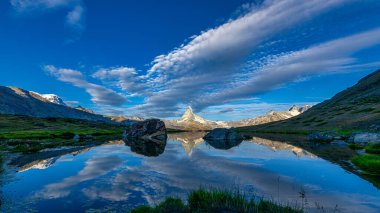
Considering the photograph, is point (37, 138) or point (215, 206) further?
point (37, 138)

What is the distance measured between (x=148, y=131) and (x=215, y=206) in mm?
97172

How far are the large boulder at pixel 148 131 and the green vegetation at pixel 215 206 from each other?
92.0 m

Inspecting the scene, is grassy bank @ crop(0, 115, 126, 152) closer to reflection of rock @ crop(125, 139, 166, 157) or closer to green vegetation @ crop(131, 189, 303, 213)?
reflection of rock @ crop(125, 139, 166, 157)

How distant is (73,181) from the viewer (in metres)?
25.3

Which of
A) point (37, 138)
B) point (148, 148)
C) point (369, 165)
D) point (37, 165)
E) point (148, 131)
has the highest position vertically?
point (148, 131)

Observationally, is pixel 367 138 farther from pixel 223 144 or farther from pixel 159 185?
pixel 159 185

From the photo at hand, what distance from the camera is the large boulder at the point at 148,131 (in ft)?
357

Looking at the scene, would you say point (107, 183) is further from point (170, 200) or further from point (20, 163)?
point (20, 163)

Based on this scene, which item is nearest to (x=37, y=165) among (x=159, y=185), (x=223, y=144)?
(x=159, y=185)

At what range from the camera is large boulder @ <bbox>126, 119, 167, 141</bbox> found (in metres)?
109

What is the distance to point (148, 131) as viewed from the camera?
110m

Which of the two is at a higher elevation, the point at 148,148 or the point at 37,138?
the point at 37,138

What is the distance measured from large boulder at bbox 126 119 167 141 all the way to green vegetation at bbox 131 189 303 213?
3623 inches

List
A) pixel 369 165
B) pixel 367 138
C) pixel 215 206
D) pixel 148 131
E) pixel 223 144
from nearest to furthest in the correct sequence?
pixel 215 206
pixel 369 165
pixel 367 138
pixel 223 144
pixel 148 131
